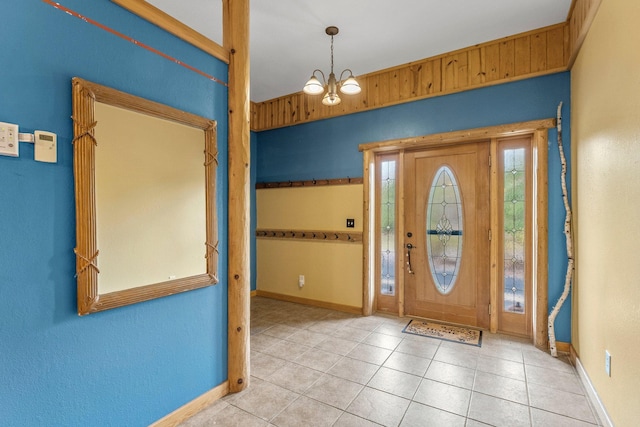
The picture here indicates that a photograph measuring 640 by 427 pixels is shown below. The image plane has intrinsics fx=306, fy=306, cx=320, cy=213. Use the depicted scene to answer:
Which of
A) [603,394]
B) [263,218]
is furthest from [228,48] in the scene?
[603,394]

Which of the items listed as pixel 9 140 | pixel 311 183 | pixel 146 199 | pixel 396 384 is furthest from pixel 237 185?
pixel 311 183

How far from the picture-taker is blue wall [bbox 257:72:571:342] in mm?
2910

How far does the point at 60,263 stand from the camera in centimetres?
146

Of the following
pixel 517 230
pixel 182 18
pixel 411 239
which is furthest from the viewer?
pixel 411 239

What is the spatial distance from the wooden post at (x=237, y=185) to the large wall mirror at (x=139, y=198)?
15 centimetres

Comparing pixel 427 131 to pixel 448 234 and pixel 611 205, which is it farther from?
pixel 611 205

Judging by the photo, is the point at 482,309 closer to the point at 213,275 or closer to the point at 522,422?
the point at 522,422

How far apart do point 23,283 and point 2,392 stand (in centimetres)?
45

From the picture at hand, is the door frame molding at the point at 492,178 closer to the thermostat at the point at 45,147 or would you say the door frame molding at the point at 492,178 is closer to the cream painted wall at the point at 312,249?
the cream painted wall at the point at 312,249

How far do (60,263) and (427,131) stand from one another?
3.46 meters

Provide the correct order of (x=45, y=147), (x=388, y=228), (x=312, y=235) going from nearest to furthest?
(x=45, y=147) < (x=388, y=228) < (x=312, y=235)

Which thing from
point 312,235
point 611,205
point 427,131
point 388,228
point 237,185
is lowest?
point 312,235

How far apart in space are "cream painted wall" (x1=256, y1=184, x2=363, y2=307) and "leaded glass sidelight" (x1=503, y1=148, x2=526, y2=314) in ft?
5.40

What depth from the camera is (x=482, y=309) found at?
341 cm
